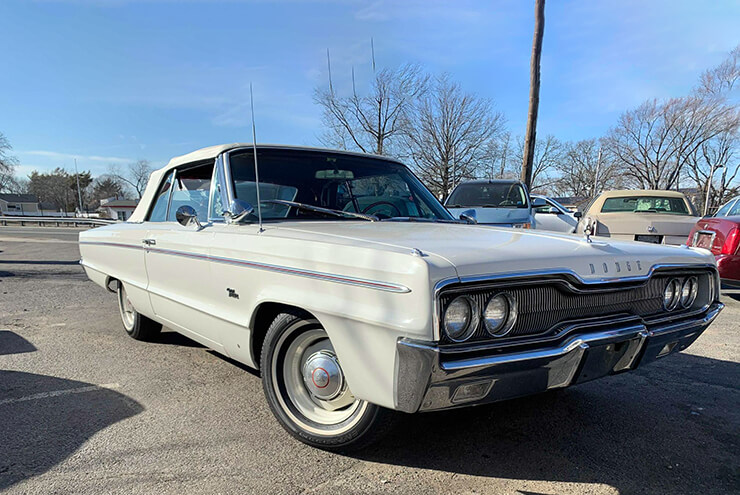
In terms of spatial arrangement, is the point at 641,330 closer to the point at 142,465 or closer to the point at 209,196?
the point at 142,465

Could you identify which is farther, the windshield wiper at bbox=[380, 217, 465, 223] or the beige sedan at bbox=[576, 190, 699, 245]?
the beige sedan at bbox=[576, 190, 699, 245]

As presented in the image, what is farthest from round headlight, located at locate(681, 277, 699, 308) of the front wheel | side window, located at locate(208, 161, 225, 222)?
side window, located at locate(208, 161, 225, 222)

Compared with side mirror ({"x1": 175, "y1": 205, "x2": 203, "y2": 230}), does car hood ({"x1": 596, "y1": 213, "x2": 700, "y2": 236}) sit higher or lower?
lower

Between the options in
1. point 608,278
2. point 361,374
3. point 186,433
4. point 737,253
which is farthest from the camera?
point 737,253

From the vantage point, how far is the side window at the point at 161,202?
3961 millimetres

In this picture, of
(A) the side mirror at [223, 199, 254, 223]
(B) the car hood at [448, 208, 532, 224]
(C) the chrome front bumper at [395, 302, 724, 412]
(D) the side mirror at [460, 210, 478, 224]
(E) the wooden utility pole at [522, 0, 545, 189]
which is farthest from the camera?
(E) the wooden utility pole at [522, 0, 545, 189]

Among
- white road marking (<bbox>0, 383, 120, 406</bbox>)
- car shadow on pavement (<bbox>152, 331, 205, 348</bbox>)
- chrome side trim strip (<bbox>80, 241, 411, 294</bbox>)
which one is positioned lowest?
car shadow on pavement (<bbox>152, 331, 205, 348</bbox>)

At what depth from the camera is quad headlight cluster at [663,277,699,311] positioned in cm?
243

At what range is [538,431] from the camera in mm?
2607

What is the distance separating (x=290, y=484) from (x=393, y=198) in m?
2.11

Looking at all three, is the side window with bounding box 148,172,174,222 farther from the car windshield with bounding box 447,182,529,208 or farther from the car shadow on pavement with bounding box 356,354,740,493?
the car windshield with bounding box 447,182,529,208

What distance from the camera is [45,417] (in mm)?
2750

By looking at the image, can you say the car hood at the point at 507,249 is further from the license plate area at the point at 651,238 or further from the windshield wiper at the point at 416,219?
the license plate area at the point at 651,238

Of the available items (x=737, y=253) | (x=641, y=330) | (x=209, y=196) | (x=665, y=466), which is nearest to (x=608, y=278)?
(x=641, y=330)
